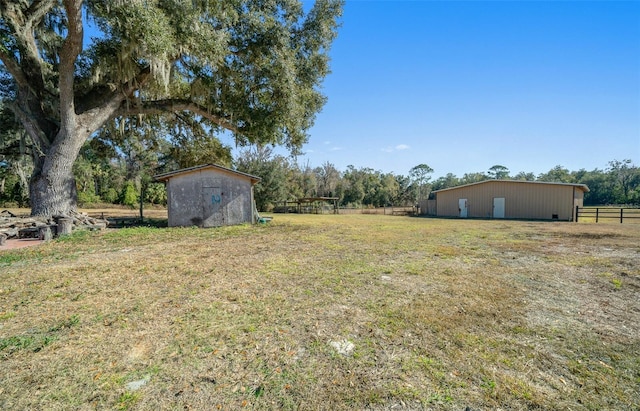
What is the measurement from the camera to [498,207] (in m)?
24.0

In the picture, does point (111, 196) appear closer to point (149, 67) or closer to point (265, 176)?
point (265, 176)

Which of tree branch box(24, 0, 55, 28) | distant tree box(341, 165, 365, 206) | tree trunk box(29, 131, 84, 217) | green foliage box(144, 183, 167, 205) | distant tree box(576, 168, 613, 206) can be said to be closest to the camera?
tree branch box(24, 0, 55, 28)

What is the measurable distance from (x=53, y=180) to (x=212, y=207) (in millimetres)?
5830

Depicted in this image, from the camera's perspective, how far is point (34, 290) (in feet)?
14.6

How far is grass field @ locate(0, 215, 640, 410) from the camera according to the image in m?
2.20

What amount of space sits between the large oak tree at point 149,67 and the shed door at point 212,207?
315cm

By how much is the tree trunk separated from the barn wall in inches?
147

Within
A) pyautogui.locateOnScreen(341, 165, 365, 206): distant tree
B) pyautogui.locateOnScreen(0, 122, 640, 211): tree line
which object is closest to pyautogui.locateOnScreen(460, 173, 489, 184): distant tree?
pyautogui.locateOnScreen(0, 122, 640, 211): tree line

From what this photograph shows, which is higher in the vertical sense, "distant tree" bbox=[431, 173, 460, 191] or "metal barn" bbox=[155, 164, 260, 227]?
"distant tree" bbox=[431, 173, 460, 191]

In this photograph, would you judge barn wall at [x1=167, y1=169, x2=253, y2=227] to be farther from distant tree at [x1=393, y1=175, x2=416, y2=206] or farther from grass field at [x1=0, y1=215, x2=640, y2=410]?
distant tree at [x1=393, y1=175, x2=416, y2=206]

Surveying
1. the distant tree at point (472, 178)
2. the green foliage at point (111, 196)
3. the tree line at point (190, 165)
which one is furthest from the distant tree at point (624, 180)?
the green foliage at point (111, 196)

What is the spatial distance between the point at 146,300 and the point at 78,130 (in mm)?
10372

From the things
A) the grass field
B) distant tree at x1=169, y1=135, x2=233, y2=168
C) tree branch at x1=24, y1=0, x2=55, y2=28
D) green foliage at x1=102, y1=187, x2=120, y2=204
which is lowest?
the grass field

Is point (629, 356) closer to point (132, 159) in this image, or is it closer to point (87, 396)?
point (87, 396)
